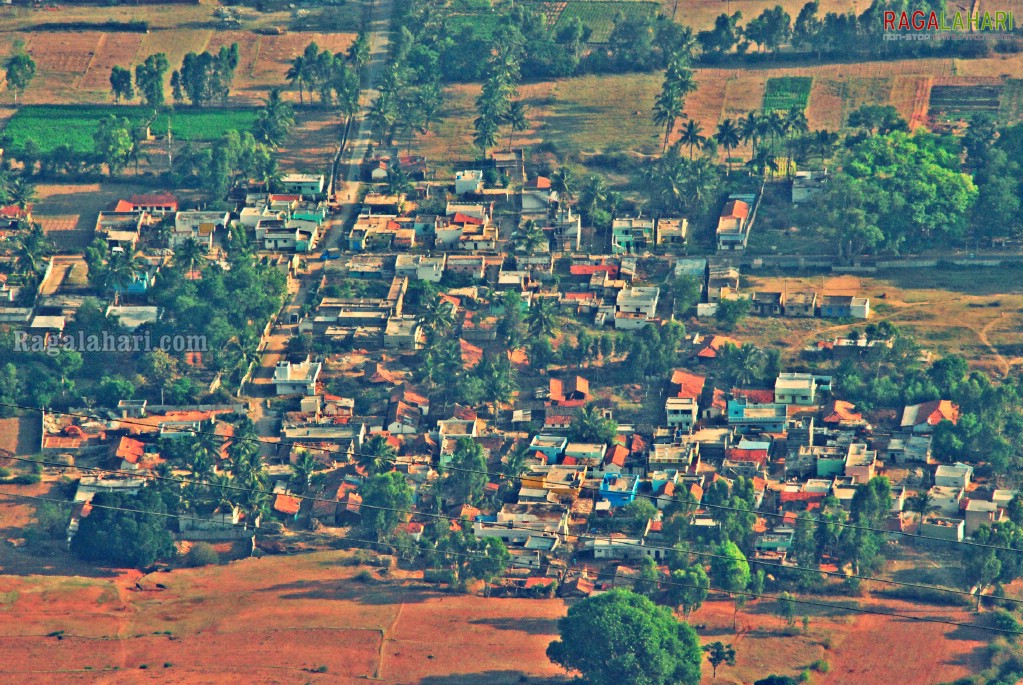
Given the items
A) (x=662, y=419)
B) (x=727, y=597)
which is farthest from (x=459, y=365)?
(x=727, y=597)

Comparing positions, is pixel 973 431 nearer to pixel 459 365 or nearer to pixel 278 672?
pixel 459 365

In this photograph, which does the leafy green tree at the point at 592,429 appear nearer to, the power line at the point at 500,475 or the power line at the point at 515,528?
the power line at the point at 500,475

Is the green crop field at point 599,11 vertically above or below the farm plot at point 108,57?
above


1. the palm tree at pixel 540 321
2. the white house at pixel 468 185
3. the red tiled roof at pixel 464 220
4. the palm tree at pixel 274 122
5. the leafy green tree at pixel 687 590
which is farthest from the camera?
the palm tree at pixel 274 122

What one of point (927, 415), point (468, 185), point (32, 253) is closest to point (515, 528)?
point (927, 415)

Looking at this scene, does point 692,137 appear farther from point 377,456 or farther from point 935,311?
point 377,456
